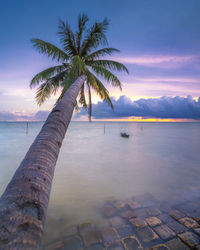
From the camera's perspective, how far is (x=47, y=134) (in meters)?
2.17

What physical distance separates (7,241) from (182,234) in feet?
13.0

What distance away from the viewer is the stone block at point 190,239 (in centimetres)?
299

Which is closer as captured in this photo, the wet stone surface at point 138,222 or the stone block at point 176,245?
the stone block at point 176,245

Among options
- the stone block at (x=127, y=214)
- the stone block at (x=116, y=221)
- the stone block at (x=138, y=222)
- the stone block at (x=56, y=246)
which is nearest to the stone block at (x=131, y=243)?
the stone block at (x=138, y=222)

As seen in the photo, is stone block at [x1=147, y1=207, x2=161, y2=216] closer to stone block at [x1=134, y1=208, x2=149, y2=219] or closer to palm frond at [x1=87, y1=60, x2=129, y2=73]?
stone block at [x1=134, y1=208, x2=149, y2=219]

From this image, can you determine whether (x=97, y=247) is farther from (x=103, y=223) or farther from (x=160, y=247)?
(x=160, y=247)

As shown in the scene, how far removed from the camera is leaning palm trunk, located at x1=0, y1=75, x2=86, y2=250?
895 millimetres

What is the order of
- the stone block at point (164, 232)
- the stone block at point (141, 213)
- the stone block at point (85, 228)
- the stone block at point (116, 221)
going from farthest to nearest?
the stone block at point (141, 213) < the stone block at point (116, 221) < the stone block at point (85, 228) < the stone block at point (164, 232)

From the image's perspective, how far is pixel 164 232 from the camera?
3383 mm

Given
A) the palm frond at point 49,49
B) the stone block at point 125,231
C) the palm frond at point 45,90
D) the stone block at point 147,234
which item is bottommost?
the stone block at point 125,231

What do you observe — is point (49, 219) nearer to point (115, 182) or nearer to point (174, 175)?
point (115, 182)

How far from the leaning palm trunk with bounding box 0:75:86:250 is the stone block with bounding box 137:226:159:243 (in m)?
3.09

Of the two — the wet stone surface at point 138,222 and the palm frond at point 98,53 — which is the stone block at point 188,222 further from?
the palm frond at point 98,53

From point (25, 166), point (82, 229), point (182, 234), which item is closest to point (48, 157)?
point (25, 166)
